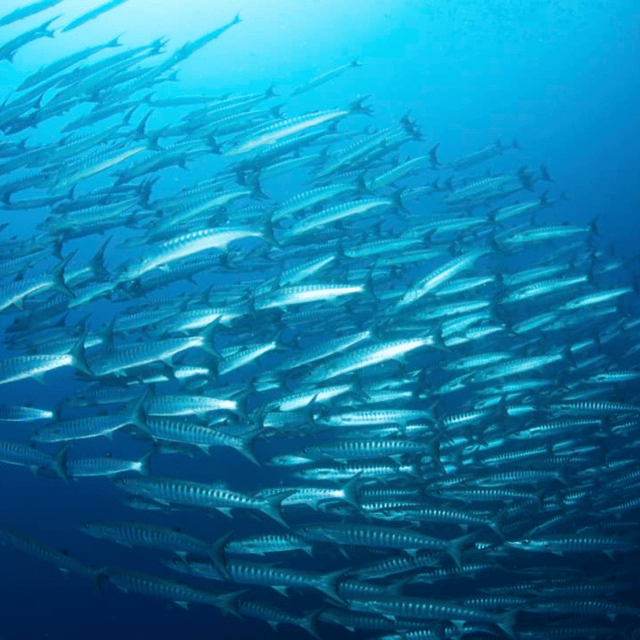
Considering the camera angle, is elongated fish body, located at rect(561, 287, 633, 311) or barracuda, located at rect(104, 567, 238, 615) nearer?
barracuda, located at rect(104, 567, 238, 615)

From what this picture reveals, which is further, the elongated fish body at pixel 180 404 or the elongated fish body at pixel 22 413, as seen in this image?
the elongated fish body at pixel 22 413

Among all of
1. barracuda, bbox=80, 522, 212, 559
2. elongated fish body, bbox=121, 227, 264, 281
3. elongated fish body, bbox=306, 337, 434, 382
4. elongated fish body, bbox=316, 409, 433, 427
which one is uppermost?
elongated fish body, bbox=121, 227, 264, 281

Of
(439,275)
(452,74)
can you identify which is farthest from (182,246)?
(452,74)

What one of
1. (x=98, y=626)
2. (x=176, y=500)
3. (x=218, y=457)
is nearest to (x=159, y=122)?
(x=218, y=457)

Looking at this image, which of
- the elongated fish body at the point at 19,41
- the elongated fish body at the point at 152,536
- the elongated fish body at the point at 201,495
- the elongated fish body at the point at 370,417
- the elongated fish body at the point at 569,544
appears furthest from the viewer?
the elongated fish body at the point at 19,41

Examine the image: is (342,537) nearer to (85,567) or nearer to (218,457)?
(85,567)

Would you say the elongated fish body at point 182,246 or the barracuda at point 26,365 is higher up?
the elongated fish body at point 182,246

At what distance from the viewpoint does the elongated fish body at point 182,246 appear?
6.19 m

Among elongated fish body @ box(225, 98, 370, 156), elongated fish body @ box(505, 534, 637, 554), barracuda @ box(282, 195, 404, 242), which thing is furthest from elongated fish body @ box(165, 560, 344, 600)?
elongated fish body @ box(225, 98, 370, 156)

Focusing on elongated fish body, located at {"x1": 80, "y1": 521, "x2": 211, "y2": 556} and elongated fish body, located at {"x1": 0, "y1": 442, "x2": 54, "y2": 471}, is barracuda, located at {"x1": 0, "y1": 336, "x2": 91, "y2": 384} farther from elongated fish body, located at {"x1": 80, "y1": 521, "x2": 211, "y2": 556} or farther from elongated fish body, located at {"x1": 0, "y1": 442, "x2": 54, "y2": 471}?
elongated fish body, located at {"x1": 80, "y1": 521, "x2": 211, "y2": 556}

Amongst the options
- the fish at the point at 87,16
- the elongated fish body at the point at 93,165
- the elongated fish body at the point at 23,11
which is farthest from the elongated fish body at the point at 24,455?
the fish at the point at 87,16

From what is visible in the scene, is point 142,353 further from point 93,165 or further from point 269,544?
point 93,165

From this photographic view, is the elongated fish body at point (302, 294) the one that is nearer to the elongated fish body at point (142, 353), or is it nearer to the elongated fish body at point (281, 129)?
the elongated fish body at point (142, 353)

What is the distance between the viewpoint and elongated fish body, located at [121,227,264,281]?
6188mm
